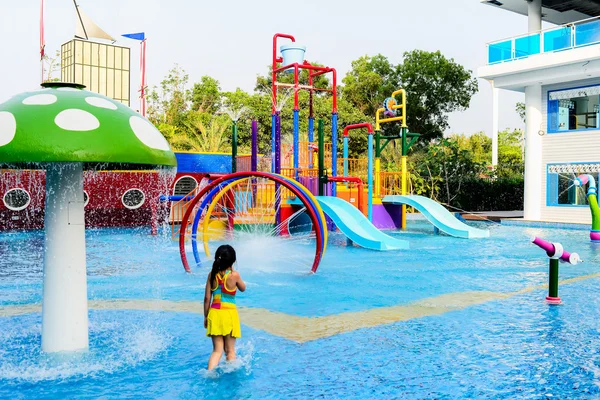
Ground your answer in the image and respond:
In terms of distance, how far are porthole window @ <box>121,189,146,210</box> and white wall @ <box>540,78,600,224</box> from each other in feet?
48.3

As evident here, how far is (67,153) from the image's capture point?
163 inches

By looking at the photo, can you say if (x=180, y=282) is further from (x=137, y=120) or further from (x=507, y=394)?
(x=507, y=394)

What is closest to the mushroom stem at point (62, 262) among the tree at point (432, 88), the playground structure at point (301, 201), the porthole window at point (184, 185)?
the playground structure at point (301, 201)

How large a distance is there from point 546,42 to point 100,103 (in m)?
20.0

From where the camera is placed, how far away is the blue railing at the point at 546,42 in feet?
65.5

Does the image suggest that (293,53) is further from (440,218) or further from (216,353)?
(216,353)

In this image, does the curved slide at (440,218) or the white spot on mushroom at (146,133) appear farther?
the curved slide at (440,218)

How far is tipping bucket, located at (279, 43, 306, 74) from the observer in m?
17.2

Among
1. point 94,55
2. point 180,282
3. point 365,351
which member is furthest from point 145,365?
point 94,55

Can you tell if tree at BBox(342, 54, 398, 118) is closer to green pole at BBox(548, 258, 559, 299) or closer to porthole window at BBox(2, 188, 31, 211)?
porthole window at BBox(2, 188, 31, 211)

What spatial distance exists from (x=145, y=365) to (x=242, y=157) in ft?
48.5

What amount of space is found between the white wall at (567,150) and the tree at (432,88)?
1904cm

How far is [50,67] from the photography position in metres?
36.3

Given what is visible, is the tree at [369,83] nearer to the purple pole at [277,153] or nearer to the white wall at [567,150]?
the white wall at [567,150]
